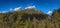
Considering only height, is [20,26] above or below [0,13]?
below

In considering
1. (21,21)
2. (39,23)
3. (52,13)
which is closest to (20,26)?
(21,21)

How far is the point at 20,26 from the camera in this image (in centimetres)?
358

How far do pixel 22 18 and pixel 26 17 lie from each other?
0.07 meters

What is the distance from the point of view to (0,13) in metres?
3.55

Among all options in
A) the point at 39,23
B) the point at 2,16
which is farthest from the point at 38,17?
the point at 2,16

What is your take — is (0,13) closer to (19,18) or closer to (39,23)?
(19,18)

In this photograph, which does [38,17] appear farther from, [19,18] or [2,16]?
[2,16]

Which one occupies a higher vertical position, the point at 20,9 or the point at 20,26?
the point at 20,9

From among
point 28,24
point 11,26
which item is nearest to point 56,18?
point 28,24

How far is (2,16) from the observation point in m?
3.59

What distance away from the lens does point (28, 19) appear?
3.59 m

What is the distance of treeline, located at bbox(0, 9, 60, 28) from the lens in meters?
3.57

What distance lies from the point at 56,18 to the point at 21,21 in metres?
0.57

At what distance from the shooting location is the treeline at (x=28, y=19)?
3.57 meters
